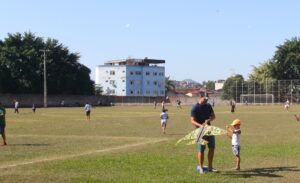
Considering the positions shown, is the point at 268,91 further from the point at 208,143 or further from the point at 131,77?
the point at 208,143

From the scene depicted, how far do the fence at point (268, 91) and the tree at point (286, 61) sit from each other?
4.82 meters

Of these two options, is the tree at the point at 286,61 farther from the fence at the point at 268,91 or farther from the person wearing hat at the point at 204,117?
the person wearing hat at the point at 204,117

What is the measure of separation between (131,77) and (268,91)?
175 feet

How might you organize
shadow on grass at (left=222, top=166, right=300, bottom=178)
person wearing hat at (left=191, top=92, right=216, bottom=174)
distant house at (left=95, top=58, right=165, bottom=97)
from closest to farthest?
shadow on grass at (left=222, top=166, right=300, bottom=178), person wearing hat at (left=191, top=92, right=216, bottom=174), distant house at (left=95, top=58, right=165, bottom=97)

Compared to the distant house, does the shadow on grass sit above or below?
below

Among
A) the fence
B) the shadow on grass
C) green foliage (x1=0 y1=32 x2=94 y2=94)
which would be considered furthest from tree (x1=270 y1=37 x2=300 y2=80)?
the shadow on grass

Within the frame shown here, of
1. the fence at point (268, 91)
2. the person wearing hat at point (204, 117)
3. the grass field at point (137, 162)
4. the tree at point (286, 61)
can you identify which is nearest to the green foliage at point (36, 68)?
the fence at point (268, 91)

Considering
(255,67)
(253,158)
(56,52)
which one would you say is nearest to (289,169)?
(253,158)

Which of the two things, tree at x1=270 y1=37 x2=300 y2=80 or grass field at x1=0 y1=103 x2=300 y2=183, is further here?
tree at x1=270 y1=37 x2=300 y2=80

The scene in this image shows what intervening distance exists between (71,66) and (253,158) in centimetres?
9864

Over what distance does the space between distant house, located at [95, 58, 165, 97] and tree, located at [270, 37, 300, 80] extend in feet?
161

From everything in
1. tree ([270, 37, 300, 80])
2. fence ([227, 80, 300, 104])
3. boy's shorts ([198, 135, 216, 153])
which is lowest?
boy's shorts ([198, 135, 216, 153])

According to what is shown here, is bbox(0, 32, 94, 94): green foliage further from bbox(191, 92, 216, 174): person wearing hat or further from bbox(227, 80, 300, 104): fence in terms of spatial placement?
bbox(191, 92, 216, 174): person wearing hat

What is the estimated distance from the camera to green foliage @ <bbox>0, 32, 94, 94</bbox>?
10281 cm
